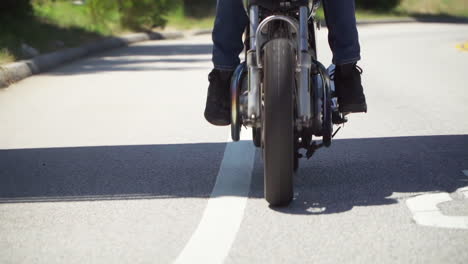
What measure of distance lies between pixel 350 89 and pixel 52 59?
1043 centimetres

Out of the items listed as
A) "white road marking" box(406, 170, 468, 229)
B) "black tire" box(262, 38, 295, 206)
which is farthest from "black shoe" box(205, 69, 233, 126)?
"white road marking" box(406, 170, 468, 229)

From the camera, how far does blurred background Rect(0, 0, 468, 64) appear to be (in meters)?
17.1

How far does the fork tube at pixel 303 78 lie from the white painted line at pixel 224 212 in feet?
1.72

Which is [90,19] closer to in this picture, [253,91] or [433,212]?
[253,91]

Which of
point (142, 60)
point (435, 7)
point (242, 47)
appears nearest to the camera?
point (242, 47)

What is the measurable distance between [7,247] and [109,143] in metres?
3.01

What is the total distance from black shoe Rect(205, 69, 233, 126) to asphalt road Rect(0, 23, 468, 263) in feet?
1.16

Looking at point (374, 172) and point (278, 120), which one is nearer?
point (278, 120)

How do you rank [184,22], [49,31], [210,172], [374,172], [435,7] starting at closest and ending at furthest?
[374,172] < [210,172] < [49,31] < [184,22] < [435,7]

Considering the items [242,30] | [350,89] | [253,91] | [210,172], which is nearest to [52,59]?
[210,172]

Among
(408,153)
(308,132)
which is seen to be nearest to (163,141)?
(408,153)

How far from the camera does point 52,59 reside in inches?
606

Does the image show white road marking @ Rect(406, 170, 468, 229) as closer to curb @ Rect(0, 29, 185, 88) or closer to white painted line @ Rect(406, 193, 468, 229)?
white painted line @ Rect(406, 193, 468, 229)

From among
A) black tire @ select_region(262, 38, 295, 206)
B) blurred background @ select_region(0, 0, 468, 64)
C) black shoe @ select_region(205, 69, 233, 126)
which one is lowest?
blurred background @ select_region(0, 0, 468, 64)
